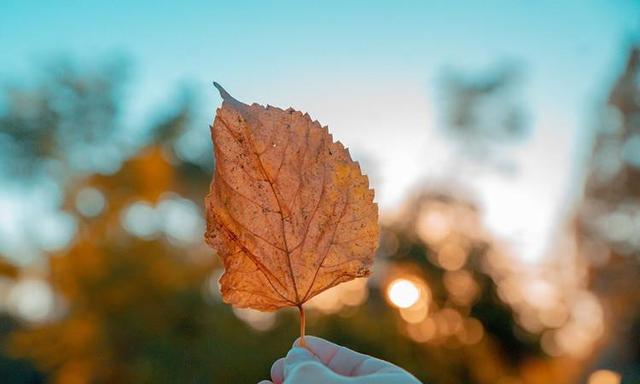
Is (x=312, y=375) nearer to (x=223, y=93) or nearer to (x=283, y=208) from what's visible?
(x=283, y=208)

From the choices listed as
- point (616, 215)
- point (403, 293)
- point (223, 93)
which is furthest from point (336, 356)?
point (616, 215)

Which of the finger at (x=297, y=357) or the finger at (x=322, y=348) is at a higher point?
the finger at (x=322, y=348)

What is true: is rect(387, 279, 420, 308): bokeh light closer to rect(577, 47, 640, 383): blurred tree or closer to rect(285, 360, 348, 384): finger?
rect(577, 47, 640, 383): blurred tree

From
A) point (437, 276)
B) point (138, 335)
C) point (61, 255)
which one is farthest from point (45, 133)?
point (437, 276)

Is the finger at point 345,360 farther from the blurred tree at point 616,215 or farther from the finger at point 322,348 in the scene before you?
the blurred tree at point 616,215

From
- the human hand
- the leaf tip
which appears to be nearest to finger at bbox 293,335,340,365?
the human hand

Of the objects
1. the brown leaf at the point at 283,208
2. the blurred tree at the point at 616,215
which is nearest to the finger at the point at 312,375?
the brown leaf at the point at 283,208
